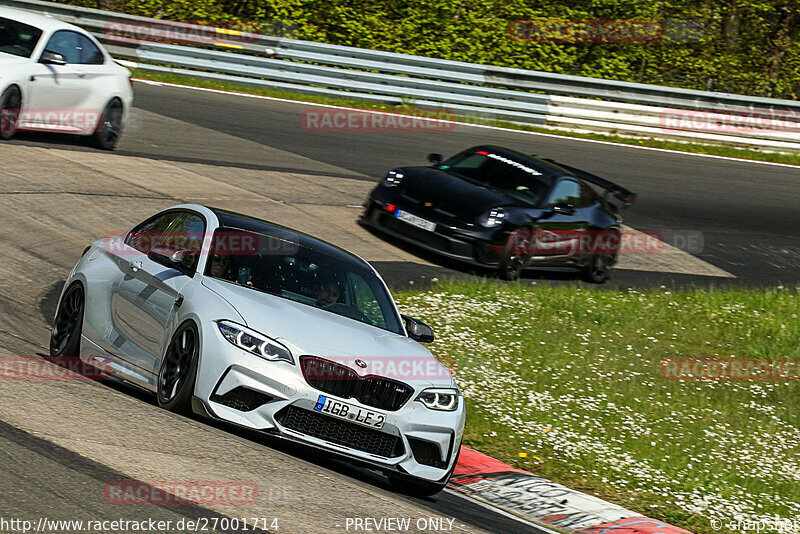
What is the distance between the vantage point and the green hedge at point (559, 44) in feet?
88.2

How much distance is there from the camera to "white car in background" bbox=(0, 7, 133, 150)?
44.9 feet

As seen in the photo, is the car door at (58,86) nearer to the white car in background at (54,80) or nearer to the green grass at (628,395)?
the white car in background at (54,80)

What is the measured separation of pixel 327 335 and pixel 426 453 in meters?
0.95

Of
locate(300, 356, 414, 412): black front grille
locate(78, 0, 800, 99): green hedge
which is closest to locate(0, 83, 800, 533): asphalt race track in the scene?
locate(300, 356, 414, 412): black front grille

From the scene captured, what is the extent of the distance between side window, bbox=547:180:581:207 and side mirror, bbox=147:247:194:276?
7.91 meters

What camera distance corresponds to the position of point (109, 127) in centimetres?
1563

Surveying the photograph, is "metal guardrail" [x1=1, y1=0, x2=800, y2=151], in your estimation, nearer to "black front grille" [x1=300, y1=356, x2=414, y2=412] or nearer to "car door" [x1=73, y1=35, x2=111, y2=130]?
"car door" [x1=73, y1=35, x2=111, y2=130]

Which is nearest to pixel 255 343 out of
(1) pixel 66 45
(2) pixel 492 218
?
(2) pixel 492 218

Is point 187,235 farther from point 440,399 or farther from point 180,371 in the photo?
point 440,399

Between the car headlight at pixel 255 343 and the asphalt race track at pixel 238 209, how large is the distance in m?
0.50

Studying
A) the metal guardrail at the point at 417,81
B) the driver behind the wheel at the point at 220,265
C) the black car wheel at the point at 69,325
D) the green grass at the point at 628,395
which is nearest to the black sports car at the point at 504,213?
the green grass at the point at 628,395

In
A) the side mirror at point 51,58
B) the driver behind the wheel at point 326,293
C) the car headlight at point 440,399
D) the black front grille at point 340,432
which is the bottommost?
the black front grille at point 340,432

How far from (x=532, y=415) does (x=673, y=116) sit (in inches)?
675

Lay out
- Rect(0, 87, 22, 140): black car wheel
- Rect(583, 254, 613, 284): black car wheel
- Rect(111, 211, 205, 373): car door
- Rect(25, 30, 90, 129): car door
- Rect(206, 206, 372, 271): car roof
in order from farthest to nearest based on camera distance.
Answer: Rect(583, 254, 613, 284): black car wheel → Rect(25, 30, 90, 129): car door → Rect(0, 87, 22, 140): black car wheel → Rect(206, 206, 372, 271): car roof → Rect(111, 211, 205, 373): car door
